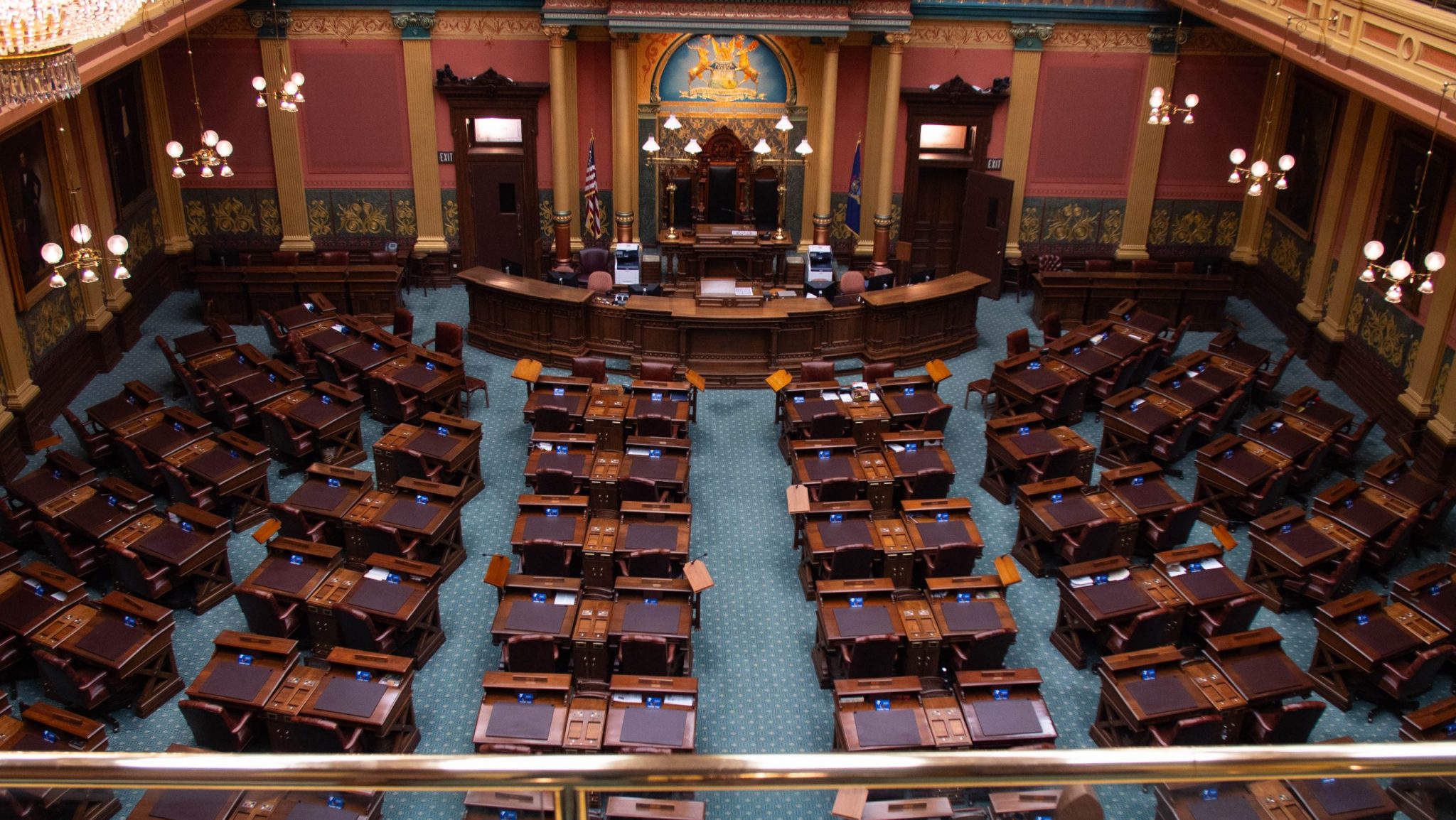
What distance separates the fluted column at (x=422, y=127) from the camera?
58.7 feet

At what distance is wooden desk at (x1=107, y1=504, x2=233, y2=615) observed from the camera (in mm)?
10727

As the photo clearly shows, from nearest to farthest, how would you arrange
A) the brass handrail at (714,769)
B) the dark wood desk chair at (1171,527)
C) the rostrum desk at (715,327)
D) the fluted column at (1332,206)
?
the brass handrail at (714,769) → the dark wood desk chair at (1171,527) → the fluted column at (1332,206) → the rostrum desk at (715,327)

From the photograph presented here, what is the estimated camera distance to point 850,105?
18906 millimetres

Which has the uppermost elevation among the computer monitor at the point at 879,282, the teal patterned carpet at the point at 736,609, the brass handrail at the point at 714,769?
the brass handrail at the point at 714,769

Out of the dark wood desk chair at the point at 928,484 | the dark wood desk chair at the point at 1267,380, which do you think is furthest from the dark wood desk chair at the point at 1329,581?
the dark wood desk chair at the point at 1267,380

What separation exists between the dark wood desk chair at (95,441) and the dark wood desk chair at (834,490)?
24.5 ft

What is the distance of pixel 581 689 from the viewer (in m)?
9.77

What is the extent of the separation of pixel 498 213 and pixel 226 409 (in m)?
6.69

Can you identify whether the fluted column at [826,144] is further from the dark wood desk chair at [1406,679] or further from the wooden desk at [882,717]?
the dark wood desk chair at [1406,679]

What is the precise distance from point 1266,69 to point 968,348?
6.53m

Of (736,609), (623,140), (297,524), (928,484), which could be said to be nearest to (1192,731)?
(928,484)

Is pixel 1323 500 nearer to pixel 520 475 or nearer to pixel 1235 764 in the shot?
pixel 520 475

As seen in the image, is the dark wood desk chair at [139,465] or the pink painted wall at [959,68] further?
the pink painted wall at [959,68]

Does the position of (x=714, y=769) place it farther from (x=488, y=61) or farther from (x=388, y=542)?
(x=488, y=61)
